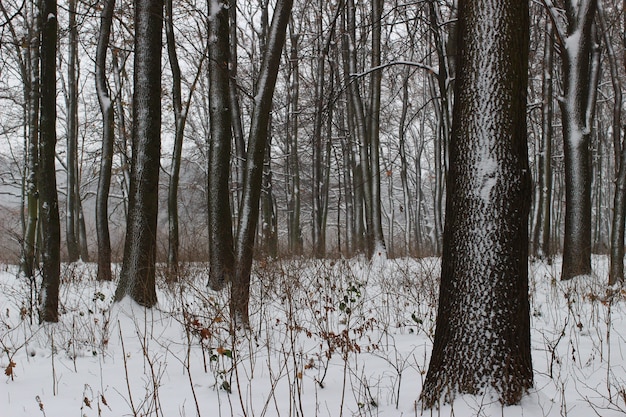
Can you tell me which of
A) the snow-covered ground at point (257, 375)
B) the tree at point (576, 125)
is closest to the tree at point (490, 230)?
the snow-covered ground at point (257, 375)

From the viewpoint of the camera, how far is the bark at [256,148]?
475 centimetres

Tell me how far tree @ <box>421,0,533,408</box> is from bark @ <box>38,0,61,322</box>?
13.2ft

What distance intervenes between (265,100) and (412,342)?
2.86 metres

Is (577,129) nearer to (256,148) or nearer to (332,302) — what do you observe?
(332,302)

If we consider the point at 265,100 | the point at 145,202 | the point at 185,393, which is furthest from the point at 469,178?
the point at 145,202

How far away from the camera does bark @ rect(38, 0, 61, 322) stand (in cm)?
490

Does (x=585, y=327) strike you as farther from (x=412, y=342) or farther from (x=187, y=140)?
(x=187, y=140)

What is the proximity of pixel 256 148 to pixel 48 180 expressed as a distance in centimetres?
220

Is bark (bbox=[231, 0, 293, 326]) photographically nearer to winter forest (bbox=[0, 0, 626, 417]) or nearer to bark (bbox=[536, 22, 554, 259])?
winter forest (bbox=[0, 0, 626, 417])

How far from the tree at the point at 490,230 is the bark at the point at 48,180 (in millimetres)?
4014

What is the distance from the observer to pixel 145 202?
561 centimetres

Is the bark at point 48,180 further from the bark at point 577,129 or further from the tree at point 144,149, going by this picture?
the bark at point 577,129

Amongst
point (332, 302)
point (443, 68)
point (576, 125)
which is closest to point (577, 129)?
point (576, 125)

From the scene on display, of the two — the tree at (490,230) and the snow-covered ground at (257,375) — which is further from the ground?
the tree at (490,230)
